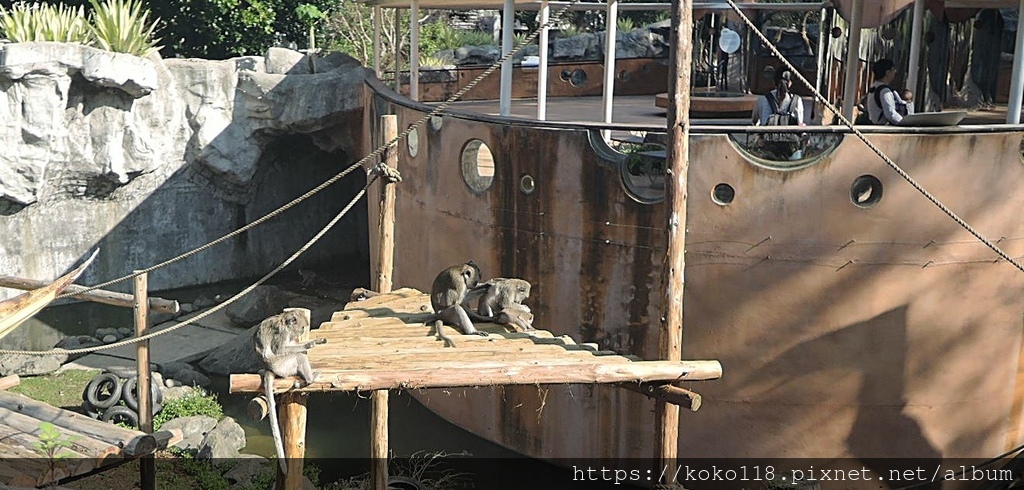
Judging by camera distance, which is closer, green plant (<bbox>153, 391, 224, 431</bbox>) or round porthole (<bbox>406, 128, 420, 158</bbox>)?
green plant (<bbox>153, 391, 224, 431</bbox>)

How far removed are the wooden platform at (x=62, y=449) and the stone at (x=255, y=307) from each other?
21.4 feet

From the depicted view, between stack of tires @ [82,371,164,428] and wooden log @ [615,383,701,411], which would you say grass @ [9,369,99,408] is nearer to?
stack of tires @ [82,371,164,428]

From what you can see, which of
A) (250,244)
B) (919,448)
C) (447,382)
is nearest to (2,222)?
(250,244)

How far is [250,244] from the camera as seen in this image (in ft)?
62.4

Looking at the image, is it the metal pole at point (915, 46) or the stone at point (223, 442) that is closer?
the stone at point (223, 442)

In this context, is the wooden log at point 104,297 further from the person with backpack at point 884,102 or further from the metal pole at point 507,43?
the person with backpack at point 884,102

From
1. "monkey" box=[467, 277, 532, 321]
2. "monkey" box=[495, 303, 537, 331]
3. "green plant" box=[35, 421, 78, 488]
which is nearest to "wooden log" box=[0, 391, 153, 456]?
"green plant" box=[35, 421, 78, 488]

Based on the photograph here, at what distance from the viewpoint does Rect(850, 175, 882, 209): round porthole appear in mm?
10336

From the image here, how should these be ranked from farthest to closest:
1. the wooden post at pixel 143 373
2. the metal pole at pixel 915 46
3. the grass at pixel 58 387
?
1. the grass at pixel 58 387
2. the metal pole at pixel 915 46
3. the wooden post at pixel 143 373

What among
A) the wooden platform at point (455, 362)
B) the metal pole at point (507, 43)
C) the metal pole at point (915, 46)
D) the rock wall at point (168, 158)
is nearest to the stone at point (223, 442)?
the wooden platform at point (455, 362)

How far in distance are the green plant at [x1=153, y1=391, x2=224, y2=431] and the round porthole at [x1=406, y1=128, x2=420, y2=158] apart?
12.4ft

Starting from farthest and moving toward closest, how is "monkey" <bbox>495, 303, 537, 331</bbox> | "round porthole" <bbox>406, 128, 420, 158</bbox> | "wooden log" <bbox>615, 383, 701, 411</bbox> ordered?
"round porthole" <bbox>406, 128, 420, 158</bbox> → "monkey" <bbox>495, 303, 537, 331</bbox> → "wooden log" <bbox>615, 383, 701, 411</bbox>

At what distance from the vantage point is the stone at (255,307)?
1642cm

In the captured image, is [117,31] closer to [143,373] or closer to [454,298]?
[143,373]
